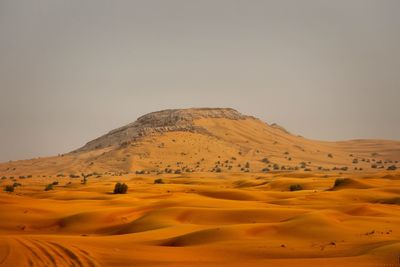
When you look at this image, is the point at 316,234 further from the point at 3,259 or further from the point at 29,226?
the point at 29,226

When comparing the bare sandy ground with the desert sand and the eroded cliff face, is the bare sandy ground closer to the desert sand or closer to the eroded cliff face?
the desert sand

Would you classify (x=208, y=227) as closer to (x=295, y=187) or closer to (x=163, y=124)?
(x=295, y=187)

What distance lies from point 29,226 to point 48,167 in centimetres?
6694

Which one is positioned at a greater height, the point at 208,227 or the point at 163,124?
the point at 163,124

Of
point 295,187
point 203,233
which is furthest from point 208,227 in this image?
point 295,187

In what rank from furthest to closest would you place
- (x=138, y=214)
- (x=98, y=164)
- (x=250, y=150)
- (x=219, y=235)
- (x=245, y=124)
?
1. (x=245, y=124)
2. (x=250, y=150)
3. (x=98, y=164)
4. (x=138, y=214)
5. (x=219, y=235)

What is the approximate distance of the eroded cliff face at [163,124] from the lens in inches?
4161

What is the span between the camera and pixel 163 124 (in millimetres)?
112312

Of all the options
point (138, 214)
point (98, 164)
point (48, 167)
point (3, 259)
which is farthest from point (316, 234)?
point (48, 167)

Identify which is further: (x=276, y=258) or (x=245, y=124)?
(x=245, y=124)

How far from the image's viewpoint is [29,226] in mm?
23453

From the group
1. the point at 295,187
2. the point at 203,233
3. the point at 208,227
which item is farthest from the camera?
the point at 295,187

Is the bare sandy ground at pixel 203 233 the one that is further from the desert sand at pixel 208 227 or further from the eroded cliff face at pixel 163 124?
the eroded cliff face at pixel 163 124

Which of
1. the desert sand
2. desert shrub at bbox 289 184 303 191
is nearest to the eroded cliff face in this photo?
the desert sand
